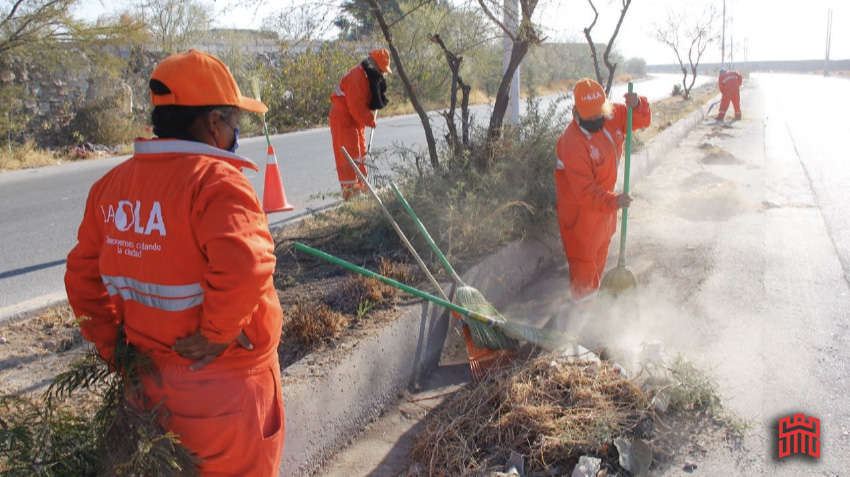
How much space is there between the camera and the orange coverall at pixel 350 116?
7.46 meters

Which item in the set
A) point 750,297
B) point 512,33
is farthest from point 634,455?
point 512,33

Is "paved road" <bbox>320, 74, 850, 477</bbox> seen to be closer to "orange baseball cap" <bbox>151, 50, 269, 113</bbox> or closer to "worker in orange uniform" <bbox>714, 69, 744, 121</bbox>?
"orange baseball cap" <bbox>151, 50, 269, 113</bbox>

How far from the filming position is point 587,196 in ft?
14.3

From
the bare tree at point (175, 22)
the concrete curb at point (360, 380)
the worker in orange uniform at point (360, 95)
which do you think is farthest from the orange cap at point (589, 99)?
the bare tree at point (175, 22)

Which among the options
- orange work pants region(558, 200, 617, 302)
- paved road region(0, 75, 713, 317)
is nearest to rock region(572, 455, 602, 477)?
orange work pants region(558, 200, 617, 302)

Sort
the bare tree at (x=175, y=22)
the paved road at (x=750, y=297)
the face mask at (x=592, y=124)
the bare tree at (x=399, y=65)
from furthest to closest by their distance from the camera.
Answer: the bare tree at (x=175, y=22), the bare tree at (x=399, y=65), the face mask at (x=592, y=124), the paved road at (x=750, y=297)

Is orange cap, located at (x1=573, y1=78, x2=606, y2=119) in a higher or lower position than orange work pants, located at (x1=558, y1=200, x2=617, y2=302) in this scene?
higher

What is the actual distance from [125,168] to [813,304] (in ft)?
15.5

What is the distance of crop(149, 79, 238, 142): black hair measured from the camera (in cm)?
195

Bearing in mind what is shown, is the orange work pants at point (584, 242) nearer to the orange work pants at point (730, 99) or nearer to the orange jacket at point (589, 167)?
the orange jacket at point (589, 167)

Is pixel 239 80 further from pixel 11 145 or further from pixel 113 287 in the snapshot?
pixel 113 287

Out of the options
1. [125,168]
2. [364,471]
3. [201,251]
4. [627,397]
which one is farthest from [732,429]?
[125,168]

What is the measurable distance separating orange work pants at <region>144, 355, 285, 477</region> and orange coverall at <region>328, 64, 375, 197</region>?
17.1 feet

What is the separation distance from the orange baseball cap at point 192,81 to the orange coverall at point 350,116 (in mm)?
5119
